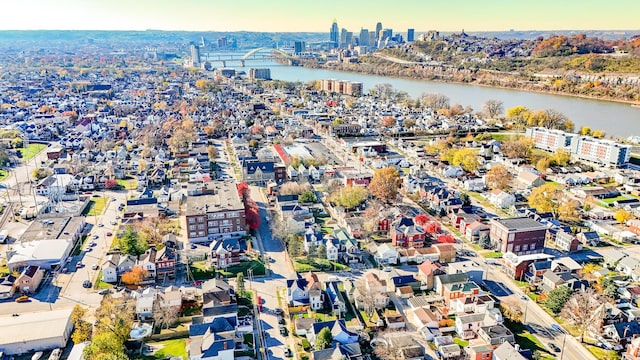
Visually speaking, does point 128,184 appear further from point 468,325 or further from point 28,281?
point 468,325

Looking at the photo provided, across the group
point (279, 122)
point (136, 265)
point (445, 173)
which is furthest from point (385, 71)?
point (136, 265)

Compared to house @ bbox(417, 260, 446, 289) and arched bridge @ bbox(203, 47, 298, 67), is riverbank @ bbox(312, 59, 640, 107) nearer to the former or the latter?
arched bridge @ bbox(203, 47, 298, 67)

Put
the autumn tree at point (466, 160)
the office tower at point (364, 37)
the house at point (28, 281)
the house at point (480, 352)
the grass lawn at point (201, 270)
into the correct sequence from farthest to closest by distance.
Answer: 1. the office tower at point (364, 37)
2. the autumn tree at point (466, 160)
3. the grass lawn at point (201, 270)
4. the house at point (28, 281)
5. the house at point (480, 352)

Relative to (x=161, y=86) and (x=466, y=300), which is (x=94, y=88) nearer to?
(x=161, y=86)

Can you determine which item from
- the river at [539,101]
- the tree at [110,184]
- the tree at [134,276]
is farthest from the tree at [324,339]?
the river at [539,101]

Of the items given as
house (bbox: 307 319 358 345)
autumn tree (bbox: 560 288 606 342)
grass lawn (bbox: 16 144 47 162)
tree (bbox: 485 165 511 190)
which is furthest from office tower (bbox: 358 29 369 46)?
house (bbox: 307 319 358 345)

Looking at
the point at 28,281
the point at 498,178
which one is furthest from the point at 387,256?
the point at 28,281

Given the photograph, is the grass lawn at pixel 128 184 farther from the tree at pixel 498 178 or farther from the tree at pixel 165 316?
the tree at pixel 498 178
